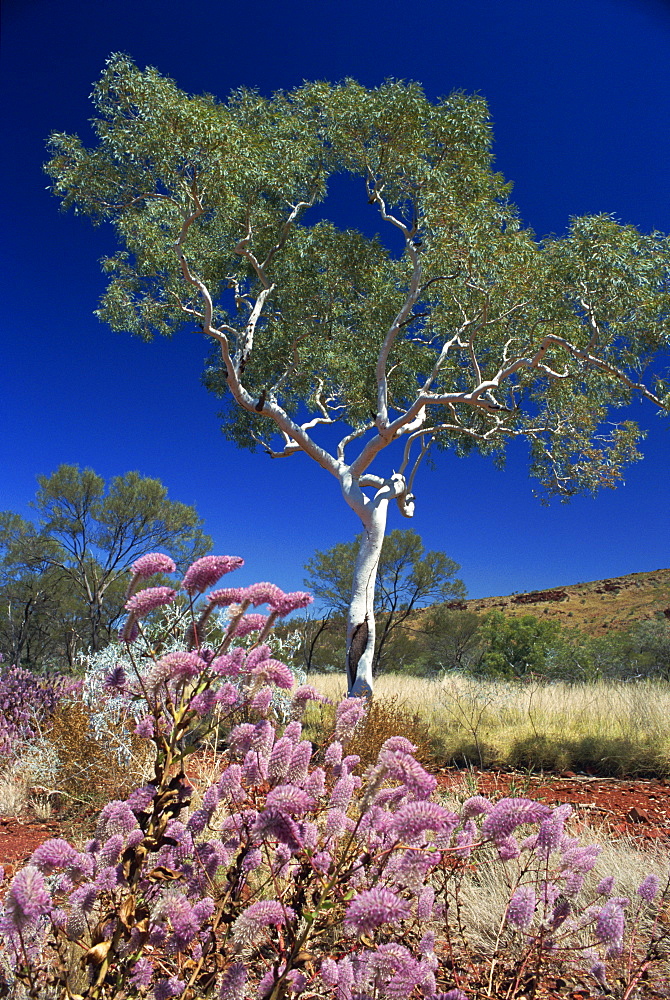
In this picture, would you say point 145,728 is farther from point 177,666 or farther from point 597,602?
point 597,602

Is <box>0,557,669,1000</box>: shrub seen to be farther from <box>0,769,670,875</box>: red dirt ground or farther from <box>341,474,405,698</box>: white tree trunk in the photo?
<box>341,474,405,698</box>: white tree trunk

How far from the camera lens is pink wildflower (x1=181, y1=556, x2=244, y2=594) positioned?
1.22 metres

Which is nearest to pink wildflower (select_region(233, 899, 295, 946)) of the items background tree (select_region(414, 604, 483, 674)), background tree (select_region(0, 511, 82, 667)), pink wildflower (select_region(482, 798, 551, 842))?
pink wildflower (select_region(482, 798, 551, 842))

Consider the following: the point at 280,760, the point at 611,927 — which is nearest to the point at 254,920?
the point at 280,760

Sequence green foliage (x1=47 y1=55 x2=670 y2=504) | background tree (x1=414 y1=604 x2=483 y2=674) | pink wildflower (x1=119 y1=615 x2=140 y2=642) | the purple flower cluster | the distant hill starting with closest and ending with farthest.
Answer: pink wildflower (x1=119 y1=615 x2=140 y2=642) → the purple flower cluster → green foliage (x1=47 y1=55 x2=670 y2=504) → background tree (x1=414 y1=604 x2=483 y2=674) → the distant hill

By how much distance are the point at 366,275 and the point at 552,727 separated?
367 inches

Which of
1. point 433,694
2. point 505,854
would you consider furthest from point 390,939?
point 433,694

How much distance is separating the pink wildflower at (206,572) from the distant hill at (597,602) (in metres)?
34.2

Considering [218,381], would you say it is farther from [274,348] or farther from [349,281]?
[349,281]

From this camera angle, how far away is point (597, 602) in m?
42.8

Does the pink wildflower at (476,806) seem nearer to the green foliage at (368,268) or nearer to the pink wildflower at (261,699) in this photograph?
the pink wildflower at (261,699)

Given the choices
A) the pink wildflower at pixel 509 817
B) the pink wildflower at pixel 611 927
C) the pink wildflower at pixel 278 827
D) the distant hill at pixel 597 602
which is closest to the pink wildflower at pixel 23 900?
the pink wildflower at pixel 278 827

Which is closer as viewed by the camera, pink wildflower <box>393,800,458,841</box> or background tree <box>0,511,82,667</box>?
pink wildflower <box>393,800,458,841</box>

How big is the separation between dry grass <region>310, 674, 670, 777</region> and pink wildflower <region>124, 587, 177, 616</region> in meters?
6.06
